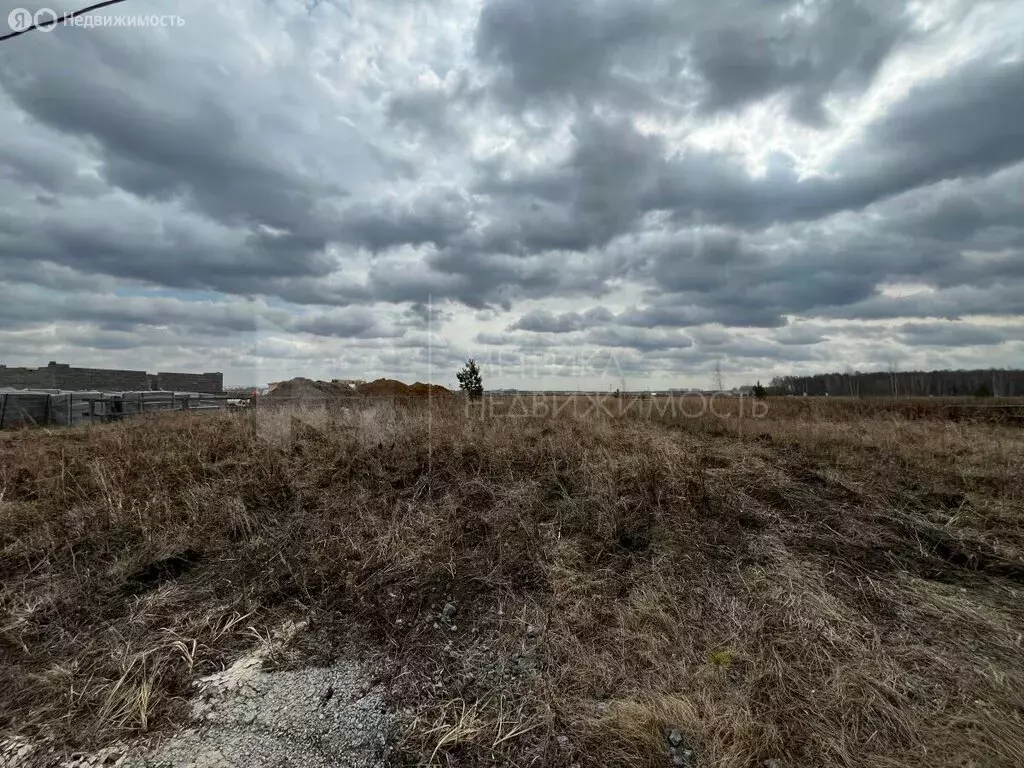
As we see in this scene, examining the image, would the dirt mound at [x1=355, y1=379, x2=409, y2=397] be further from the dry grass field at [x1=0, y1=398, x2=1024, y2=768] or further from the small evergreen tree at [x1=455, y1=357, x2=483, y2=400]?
the dry grass field at [x1=0, y1=398, x2=1024, y2=768]

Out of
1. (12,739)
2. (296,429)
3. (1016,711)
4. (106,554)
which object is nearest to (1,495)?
(106,554)

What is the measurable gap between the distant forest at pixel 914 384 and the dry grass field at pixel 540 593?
42.2 metres

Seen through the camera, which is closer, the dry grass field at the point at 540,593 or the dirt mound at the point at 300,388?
the dry grass field at the point at 540,593

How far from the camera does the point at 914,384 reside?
46625 mm

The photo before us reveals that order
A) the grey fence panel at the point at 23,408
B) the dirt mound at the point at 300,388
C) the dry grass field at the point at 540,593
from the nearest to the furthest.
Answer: the dry grass field at the point at 540,593, the grey fence panel at the point at 23,408, the dirt mound at the point at 300,388

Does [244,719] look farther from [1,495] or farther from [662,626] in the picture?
[1,495]

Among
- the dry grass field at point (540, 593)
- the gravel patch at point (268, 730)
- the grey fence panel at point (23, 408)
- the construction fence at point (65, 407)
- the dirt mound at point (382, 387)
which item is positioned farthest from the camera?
the dirt mound at point (382, 387)

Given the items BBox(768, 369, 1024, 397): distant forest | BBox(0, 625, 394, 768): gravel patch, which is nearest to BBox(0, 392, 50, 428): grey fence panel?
BBox(0, 625, 394, 768): gravel patch

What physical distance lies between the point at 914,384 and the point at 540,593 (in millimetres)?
60392

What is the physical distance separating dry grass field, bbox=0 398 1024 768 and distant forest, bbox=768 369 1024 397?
42.2m

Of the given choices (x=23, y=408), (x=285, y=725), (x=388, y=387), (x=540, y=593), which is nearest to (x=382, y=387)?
(x=388, y=387)

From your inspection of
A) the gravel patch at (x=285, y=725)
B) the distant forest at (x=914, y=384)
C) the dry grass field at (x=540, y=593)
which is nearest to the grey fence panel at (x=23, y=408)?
the dry grass field at (x=540, y=593)

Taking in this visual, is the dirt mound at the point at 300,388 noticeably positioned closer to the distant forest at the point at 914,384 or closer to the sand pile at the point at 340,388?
the sand pile at the point at 340,388

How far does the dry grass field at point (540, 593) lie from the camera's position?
235 centimetres
